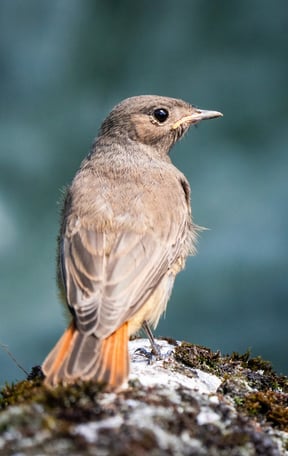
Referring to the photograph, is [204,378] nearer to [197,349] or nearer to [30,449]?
[197,349]

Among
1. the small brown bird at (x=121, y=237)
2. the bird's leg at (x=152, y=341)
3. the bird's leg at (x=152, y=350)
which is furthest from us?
the bird's leg at (x=152, y=341)

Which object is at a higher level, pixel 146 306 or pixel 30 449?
pixel 146 306

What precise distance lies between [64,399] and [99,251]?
188cm

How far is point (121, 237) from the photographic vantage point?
5.04 metres

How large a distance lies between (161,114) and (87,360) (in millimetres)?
3997

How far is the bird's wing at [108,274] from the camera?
4.25 m

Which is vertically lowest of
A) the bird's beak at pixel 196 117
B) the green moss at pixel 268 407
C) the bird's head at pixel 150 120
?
the green moss at pixel 268 407

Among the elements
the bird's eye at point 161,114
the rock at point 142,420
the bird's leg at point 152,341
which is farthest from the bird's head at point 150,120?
the rock at point 142,420

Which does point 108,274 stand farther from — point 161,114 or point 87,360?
point 161,114

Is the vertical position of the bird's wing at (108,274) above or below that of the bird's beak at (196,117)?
below

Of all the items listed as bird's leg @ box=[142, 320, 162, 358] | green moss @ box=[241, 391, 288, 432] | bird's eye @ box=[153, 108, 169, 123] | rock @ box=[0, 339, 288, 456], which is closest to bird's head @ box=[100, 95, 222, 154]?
bird's eye @ box=[153, 108, 169, 123]

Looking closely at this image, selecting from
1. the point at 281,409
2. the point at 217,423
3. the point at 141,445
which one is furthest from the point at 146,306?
the point at 141,445

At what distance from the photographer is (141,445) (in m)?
2.70

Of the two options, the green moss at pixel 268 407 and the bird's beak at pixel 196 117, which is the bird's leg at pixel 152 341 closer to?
the green moss at pixel 268 407
